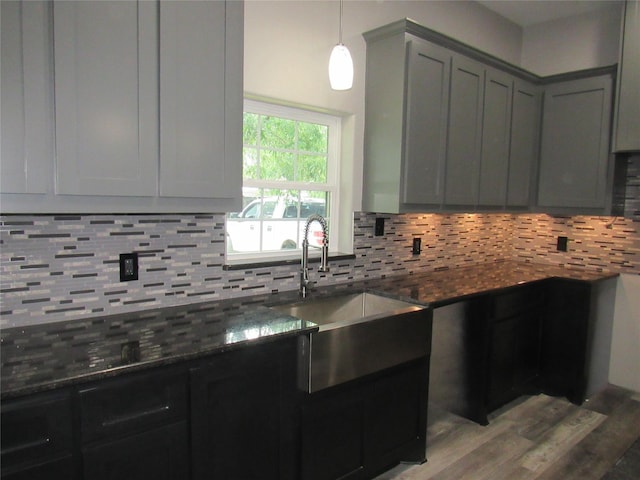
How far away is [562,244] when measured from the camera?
3.83 meters

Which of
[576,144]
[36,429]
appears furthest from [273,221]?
[576,144]

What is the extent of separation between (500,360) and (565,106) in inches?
78.1

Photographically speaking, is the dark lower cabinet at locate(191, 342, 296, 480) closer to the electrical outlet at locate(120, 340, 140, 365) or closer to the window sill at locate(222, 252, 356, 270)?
the electrical outlet at locate(120, 340, 140, 365)

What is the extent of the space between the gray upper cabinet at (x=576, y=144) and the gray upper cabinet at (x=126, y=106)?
269 centimetres

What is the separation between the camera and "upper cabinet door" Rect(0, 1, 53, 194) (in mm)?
1381

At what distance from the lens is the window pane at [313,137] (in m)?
2.76

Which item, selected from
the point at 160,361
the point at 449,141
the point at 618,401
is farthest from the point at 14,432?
the point at 618,401

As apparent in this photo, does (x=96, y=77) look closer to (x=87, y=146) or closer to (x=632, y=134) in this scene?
(x=87, y=146)

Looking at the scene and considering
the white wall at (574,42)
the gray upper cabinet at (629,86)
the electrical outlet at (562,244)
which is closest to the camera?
the gray upper cabinet at (629,86)

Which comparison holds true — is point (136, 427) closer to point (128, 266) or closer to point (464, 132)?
point (128, 266)

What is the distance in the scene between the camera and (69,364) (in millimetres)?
1382

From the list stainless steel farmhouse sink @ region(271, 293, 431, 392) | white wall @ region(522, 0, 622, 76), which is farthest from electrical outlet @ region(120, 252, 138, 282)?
white wall @ region(522, 0, 622, 76)

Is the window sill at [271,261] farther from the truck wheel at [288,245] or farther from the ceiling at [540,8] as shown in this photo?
the ceiling at [540,8]

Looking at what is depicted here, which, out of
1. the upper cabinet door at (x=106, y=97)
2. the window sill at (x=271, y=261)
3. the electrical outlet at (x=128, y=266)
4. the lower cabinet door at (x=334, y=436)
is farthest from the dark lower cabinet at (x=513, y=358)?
the upper cabinet door at (x=106, y=97)
